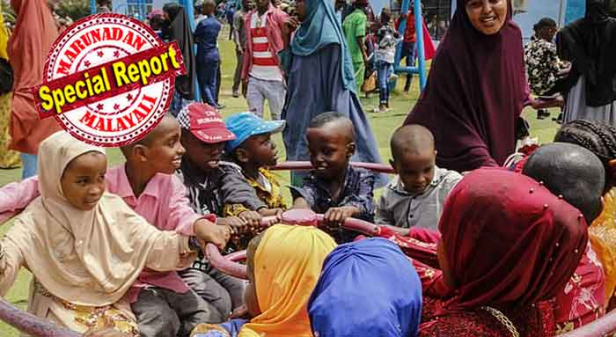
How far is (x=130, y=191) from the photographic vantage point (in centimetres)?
273

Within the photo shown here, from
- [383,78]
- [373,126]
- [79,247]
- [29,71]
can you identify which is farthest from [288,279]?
[383,78]

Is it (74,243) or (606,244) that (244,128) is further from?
(606,244)

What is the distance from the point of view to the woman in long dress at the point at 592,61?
6.09 metres

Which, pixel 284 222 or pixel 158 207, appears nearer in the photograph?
pixel 284 222

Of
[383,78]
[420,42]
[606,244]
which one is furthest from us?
[383,78]

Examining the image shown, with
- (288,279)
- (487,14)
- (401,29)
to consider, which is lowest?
(401,29)

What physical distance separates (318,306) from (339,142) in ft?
5.65

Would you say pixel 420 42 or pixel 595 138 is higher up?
pixel 595 138

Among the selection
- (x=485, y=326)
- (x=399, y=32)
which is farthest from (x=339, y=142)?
(x=399, y=32)

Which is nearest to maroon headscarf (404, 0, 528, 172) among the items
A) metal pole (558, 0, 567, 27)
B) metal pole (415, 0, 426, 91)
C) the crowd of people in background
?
the crowd of people in background

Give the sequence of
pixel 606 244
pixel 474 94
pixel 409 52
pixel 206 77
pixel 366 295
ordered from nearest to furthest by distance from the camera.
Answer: pixel 366 295 < pixel 606 244 < pixel 474 94 < pixel 206 77 < pixel 409 52

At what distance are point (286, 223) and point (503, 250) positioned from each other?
105 cm

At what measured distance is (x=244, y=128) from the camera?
3.37m

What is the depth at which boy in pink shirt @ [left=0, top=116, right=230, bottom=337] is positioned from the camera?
2.51 metres
